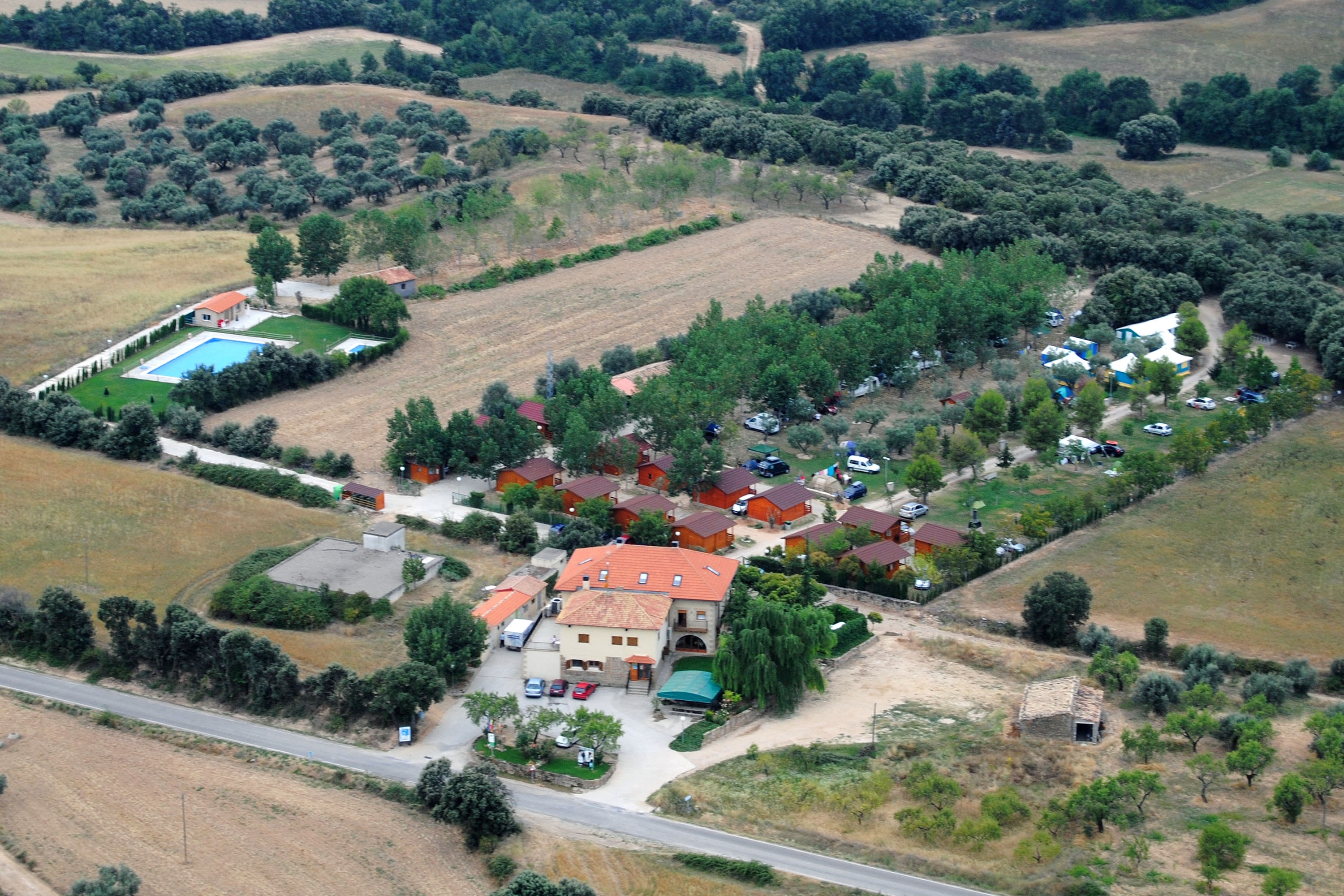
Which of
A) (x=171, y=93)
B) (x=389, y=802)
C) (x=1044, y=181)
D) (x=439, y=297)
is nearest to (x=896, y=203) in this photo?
(x=1044, y=181)

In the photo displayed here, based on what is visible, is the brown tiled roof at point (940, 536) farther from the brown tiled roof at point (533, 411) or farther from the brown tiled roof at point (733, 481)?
the brown tiled roof at point (533, 411)

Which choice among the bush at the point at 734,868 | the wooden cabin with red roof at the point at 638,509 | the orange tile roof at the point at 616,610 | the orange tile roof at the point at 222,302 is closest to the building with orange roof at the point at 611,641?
the orange tile roof at the point at 616,610

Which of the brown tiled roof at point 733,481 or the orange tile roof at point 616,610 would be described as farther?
the brown tiled roof at point 733,481

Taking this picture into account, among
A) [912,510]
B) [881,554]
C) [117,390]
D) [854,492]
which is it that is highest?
[117,390]

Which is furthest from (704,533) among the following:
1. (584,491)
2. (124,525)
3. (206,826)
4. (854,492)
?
(206,826)

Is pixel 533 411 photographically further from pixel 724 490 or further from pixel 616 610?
pixel 616 610

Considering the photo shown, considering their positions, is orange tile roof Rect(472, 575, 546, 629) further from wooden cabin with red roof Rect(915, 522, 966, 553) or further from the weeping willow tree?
wooden cabin with red roof Rect(915, 522, 966, 553)
